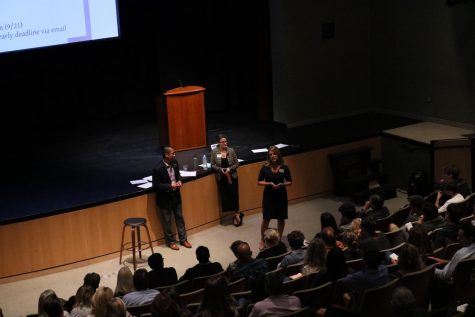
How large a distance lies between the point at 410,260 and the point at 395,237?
160cm

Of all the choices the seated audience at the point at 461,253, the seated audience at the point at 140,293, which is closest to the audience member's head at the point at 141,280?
the seated audience at the point at 140,293

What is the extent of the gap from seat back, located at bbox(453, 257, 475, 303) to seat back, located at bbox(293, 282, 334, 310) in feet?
3.55

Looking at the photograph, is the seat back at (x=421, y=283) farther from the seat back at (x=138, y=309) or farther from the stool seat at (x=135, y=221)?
the stool seat at (x=135, y=221)

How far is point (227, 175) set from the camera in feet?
35.6

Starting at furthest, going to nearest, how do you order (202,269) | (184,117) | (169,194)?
(184,117), (169,194), (202,269)

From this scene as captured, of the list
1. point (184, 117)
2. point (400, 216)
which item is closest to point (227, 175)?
point (184, 117)

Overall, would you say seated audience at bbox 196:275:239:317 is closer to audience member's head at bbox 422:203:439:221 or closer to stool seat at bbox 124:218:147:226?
audience member's head at bbox 422:203:439:221

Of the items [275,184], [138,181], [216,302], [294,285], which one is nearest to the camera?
[216,302]

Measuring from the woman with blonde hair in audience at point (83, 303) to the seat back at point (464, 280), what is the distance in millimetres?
3013

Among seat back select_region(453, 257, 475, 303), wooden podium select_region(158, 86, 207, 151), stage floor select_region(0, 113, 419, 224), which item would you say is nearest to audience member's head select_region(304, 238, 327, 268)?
seat back select_region(453, 257, 475, 303)

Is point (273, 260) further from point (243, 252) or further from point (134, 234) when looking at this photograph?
point (134, 234)

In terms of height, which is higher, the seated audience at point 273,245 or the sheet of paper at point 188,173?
the sheet of paper at point 188,173

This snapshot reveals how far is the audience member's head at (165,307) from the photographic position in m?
5.98

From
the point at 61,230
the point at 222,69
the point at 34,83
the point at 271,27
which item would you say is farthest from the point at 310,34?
the point at 61,230
